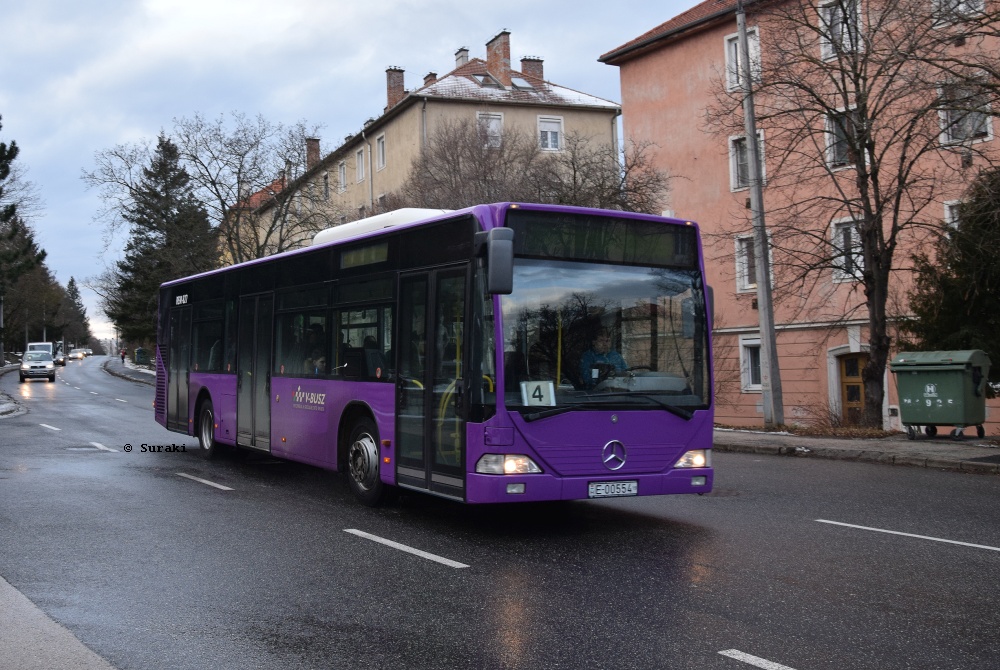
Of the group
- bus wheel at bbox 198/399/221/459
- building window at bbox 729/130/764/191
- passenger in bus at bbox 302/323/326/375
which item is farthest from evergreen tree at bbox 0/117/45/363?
passenger in bus at bbox 302/323/326/375

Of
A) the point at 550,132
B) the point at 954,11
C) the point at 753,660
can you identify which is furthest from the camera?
the point at 550,132

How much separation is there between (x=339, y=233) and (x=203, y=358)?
188 inches

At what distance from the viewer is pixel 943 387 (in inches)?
677

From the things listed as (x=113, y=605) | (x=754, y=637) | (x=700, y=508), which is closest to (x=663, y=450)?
(x=700, y=508)

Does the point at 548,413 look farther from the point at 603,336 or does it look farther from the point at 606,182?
the point at 606,182

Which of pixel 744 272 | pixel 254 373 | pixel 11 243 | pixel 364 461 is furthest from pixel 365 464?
pixel 11 243

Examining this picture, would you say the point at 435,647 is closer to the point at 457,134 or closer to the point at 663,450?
the point at 663,450

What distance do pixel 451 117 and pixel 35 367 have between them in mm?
28624

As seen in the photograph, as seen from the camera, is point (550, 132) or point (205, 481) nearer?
point (205, 481)

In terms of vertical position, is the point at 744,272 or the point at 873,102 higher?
the point at 873,102

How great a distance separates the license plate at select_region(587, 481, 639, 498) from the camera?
8.37 m

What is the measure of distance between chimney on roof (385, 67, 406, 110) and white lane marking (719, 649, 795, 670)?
5412cm

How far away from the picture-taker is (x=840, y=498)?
11148mm

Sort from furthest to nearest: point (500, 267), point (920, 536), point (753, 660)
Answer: point (920, 536) → point (500, 267) → point (753, 660)
